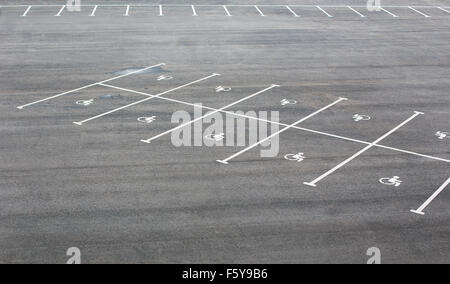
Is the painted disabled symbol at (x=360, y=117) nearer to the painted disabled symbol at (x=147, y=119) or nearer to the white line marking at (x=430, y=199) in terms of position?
the white line marking at (x=430, y=199)

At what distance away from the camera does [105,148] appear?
15.1m

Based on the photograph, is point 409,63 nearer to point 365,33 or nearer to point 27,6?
point 365,33

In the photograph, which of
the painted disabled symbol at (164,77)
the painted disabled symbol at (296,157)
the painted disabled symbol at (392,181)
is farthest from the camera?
the painted disabled symbol at (164,77)

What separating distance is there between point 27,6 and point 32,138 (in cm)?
1808

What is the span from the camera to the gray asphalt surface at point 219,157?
36.6 ft

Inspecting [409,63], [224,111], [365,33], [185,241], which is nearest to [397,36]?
[365,33]

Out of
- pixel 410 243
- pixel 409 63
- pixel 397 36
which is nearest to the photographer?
pixel 410 243

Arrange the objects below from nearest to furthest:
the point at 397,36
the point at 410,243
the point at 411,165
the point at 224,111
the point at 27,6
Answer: the point at 410,243 < the point at 411,165 < the point at 224,111 < the point at 397,36 < the point at 27,6

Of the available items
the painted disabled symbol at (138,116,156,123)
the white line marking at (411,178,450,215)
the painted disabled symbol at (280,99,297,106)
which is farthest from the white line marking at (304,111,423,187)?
the painted disabled symbol at (138,116,156,123)

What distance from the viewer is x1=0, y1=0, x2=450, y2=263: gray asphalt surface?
36.6 ft

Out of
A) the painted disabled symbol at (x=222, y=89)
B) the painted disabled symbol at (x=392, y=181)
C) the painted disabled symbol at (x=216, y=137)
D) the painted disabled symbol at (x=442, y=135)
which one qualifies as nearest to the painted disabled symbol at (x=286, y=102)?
the painted disabled symbol at (x=222, y=89)

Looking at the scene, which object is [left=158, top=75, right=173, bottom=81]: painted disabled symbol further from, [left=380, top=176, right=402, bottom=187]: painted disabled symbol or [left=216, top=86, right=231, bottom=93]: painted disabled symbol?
[left=380, top=176, right=402, bottom=187]: painted disabled symbol

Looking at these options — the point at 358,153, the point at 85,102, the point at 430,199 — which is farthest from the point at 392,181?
the point at 85,102

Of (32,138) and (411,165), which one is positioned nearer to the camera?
(411,165)
